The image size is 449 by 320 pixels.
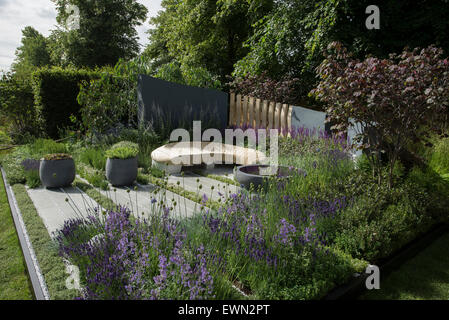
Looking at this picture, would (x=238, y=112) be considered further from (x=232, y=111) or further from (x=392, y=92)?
(x=392, y=92)

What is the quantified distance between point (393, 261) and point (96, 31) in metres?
22.3

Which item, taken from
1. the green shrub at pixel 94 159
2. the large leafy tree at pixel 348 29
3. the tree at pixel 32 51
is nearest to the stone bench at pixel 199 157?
the green shrub at pixel 94 159

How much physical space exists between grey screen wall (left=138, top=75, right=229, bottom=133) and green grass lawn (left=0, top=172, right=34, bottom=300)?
417 centimetres

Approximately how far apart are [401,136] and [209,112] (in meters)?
5.37

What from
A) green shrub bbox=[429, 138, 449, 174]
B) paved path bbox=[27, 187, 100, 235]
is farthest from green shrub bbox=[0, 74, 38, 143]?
green shrub bbox=[429, 138, 449, 174]

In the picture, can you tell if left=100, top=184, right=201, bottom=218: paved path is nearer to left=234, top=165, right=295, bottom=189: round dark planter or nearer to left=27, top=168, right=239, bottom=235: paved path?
left=27, top=168, right=239, bottom=235: paved path

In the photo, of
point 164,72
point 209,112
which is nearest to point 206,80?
point 164,72

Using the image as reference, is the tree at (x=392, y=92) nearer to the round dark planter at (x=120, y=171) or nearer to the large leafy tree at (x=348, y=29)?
the round dark planter at (x=120, y=171)

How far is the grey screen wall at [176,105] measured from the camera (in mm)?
7328

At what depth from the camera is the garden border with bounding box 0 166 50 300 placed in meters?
2.17

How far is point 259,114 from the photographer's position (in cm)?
807

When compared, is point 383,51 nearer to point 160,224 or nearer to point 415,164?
point 415,164

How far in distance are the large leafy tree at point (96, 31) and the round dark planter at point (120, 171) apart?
1649 cm
